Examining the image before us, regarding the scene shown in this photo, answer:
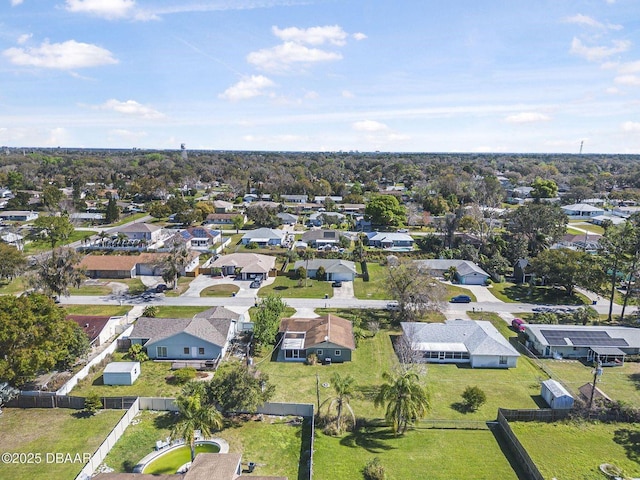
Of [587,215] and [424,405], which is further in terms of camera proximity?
[587,215]

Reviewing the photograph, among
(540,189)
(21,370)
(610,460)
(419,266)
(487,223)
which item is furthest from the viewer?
(540,189)

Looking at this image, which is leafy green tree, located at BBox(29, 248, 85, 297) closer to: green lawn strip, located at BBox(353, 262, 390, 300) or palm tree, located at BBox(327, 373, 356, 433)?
green lawn strip, located at BBox(353, 262, 390, 300)

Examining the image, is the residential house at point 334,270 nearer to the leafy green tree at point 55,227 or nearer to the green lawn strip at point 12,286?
the green lawn strip at point 12,286

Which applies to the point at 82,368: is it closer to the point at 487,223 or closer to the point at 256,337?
the point at 256,337

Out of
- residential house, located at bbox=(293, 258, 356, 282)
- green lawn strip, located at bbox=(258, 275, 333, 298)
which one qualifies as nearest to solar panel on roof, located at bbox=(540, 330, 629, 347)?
green lawn strip, located at bbox=(258, 275, 333, 298)

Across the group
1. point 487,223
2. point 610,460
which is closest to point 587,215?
point 487,223

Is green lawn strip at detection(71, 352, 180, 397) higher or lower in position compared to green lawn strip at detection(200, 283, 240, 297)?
lower

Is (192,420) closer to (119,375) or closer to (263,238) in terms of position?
(119,375)
